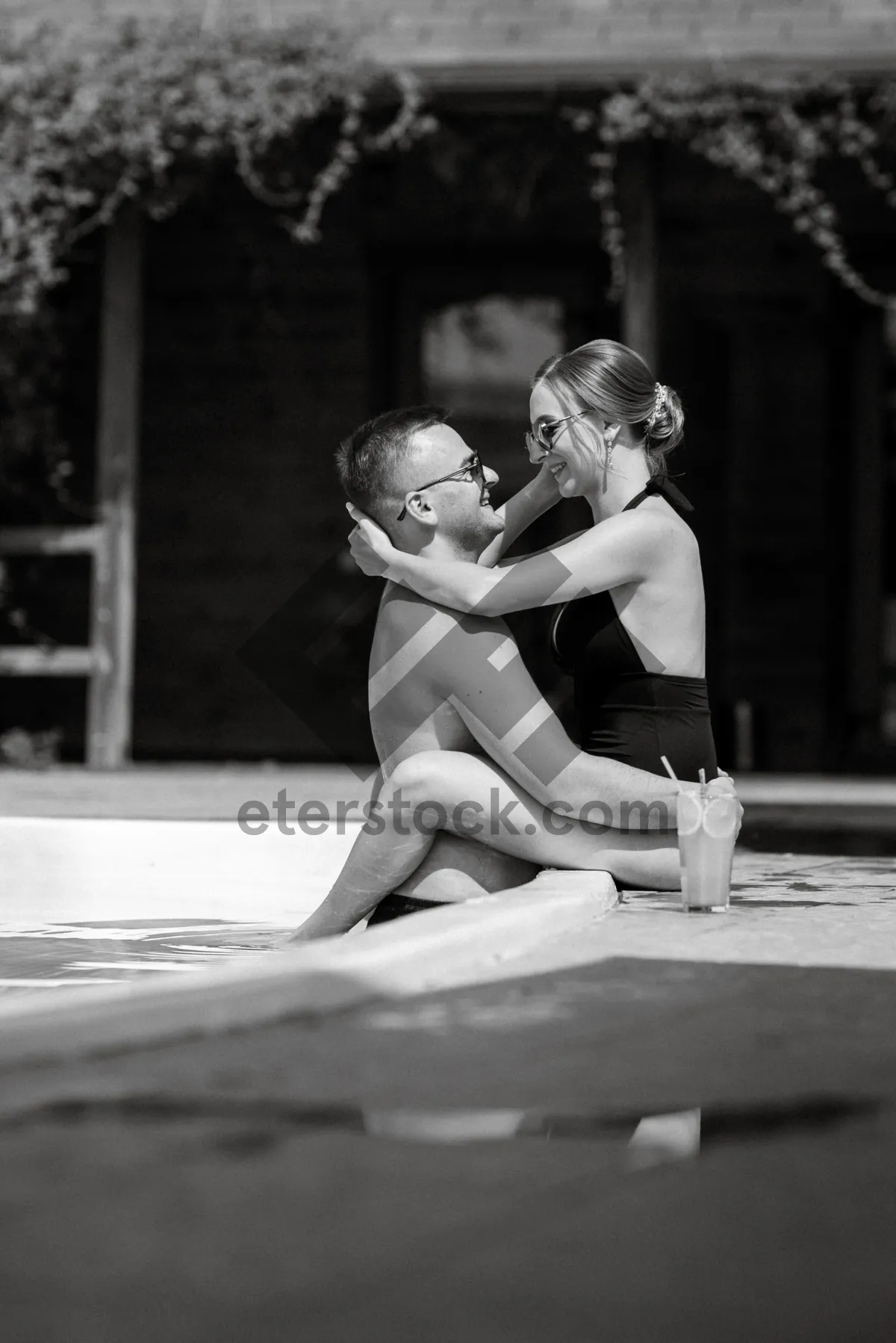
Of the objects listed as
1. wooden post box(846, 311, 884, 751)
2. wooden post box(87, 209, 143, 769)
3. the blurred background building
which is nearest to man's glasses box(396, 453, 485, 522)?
wooden post box(87, 209, 143, 769)

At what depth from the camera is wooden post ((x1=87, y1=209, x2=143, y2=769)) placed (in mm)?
8141

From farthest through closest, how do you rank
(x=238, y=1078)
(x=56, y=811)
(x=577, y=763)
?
(x=56, y=811), (x=577, y=763), (x=238, y=1078)

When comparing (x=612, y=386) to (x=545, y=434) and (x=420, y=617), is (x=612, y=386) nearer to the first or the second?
(x=545, y=434)

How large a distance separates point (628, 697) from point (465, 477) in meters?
0.47

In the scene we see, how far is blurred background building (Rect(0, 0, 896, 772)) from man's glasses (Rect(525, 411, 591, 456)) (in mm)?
5319

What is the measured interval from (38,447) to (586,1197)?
769 cm

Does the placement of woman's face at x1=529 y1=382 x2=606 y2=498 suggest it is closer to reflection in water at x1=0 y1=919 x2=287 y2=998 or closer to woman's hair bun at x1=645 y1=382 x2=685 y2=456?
woman's hair bun at x1=645 y1=382 x2=685 y2=456

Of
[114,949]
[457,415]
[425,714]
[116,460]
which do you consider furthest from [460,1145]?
[457,415]

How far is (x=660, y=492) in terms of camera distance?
10.9ft

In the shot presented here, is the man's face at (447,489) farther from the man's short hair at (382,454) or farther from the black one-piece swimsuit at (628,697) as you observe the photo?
the black one-piece swimsuit at (628,697)

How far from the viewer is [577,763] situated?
3111mm

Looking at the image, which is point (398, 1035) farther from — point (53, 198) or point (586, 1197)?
point (53, 198)

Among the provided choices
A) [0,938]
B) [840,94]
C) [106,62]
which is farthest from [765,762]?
[0,938]

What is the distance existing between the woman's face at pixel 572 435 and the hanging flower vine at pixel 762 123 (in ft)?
14.6
